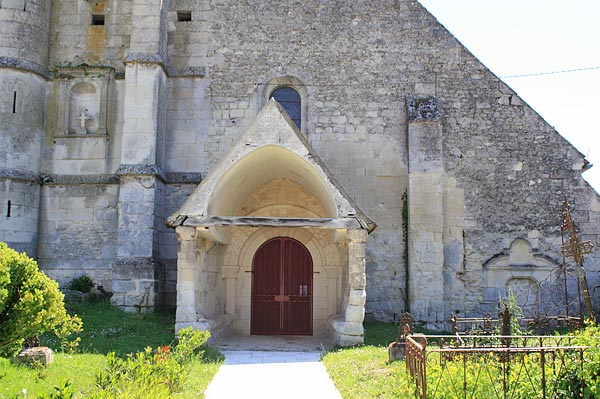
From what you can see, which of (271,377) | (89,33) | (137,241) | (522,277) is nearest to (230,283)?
(137,241)

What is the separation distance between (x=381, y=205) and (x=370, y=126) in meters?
2.02

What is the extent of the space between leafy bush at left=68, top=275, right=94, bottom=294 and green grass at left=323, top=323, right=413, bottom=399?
6880mm

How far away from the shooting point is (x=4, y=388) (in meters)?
7.63

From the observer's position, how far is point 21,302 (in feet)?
23.8

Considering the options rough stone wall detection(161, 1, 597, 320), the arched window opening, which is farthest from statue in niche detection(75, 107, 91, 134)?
the arched window opening

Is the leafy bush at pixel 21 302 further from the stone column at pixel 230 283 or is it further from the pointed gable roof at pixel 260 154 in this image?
the stone column at pixel 230 283

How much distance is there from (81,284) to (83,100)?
187 inches

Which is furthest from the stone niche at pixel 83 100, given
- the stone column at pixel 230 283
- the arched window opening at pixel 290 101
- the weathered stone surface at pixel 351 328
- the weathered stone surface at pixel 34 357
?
the weathered stone surface at pixel 351 328

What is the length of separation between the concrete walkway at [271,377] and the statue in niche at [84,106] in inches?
303

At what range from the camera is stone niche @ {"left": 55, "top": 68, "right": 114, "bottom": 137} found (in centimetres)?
1588

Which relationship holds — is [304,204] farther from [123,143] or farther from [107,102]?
[107,102]

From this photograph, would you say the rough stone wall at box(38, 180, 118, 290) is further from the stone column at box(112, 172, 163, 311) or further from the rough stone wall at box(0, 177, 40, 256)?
the stone column at box(112, 172, 163, 311)

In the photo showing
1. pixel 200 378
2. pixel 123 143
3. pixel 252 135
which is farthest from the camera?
pixel 123 143

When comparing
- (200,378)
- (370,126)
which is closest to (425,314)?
(370,126)
